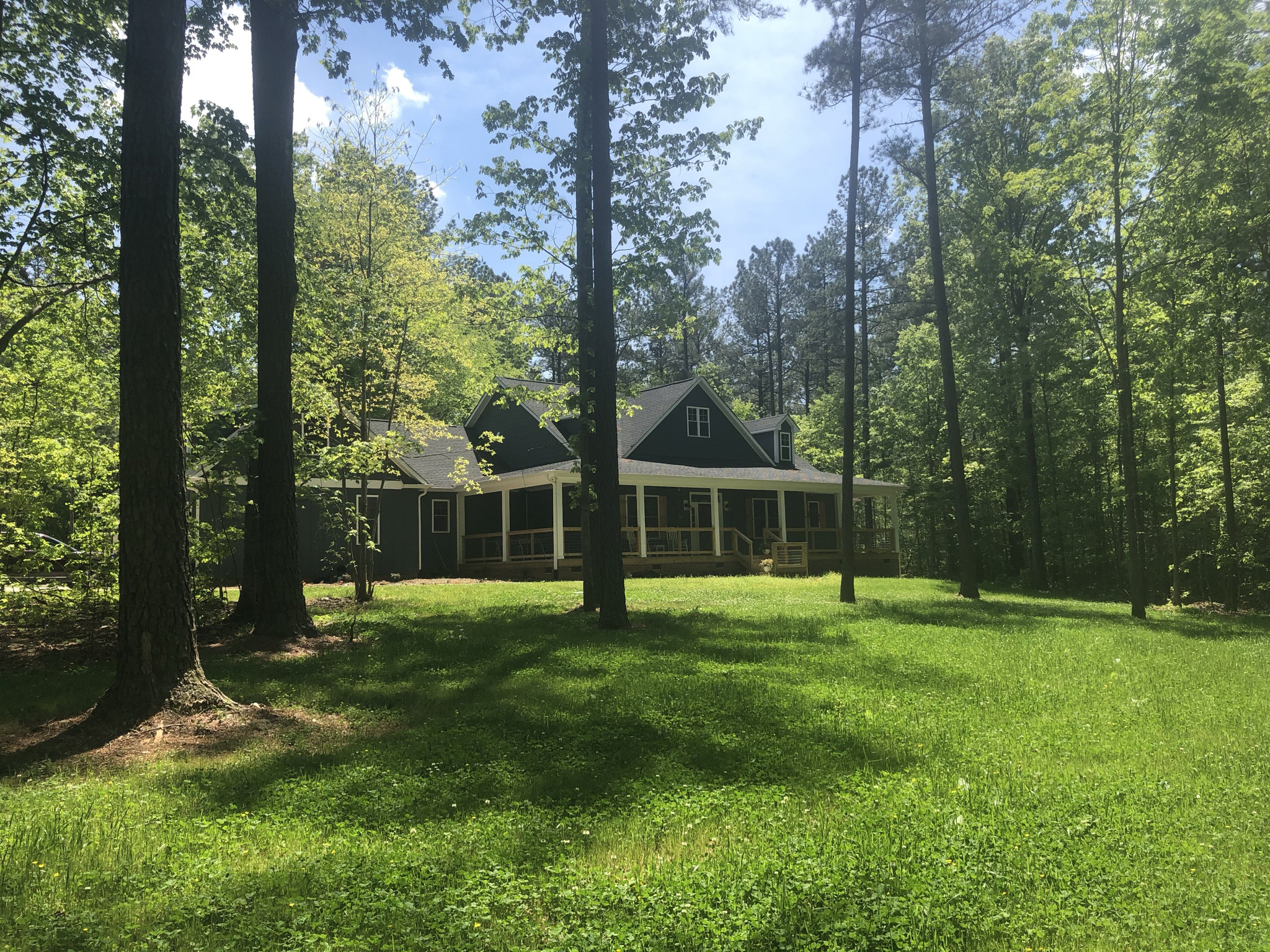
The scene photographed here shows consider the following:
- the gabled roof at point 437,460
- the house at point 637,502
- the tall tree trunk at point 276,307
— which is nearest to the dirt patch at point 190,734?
the tall tree trunk at point 276,307

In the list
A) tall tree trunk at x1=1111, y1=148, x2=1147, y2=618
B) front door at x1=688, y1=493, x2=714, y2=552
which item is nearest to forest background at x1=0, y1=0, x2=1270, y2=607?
tall tree trunk at x1=1111, y1=148, x2=1147, y2=618

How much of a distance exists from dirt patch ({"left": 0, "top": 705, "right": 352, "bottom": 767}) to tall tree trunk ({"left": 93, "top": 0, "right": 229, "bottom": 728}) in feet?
0.67

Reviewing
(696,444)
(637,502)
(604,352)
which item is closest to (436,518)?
(637,502)

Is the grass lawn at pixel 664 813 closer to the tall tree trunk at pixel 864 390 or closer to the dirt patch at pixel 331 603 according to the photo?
the dirt patch at pixel 331 603

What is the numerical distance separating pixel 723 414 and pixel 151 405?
25329 millimetres

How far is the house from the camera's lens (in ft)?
79.0

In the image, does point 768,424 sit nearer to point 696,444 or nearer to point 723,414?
point 723,414

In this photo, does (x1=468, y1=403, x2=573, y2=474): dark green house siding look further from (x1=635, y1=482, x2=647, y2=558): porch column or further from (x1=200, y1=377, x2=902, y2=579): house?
(x1=635, y1=482, x2=647, y2=558): porch column

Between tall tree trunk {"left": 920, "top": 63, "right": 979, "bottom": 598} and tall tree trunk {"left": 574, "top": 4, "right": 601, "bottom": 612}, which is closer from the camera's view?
tall tree trunk {"left": 574, "top": 4, "right": 601, "bottom": 612}

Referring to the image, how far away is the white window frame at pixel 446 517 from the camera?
85.6ft

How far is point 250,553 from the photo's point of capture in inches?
393

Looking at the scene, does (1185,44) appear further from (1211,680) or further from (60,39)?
(60,39)

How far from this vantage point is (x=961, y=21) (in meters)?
17.6

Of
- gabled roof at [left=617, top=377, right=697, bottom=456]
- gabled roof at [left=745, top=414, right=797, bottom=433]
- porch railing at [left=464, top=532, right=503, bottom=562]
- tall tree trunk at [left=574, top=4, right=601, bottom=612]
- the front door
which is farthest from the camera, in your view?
gabled roof at [left=745, top=414, right=797, bottom=433]
